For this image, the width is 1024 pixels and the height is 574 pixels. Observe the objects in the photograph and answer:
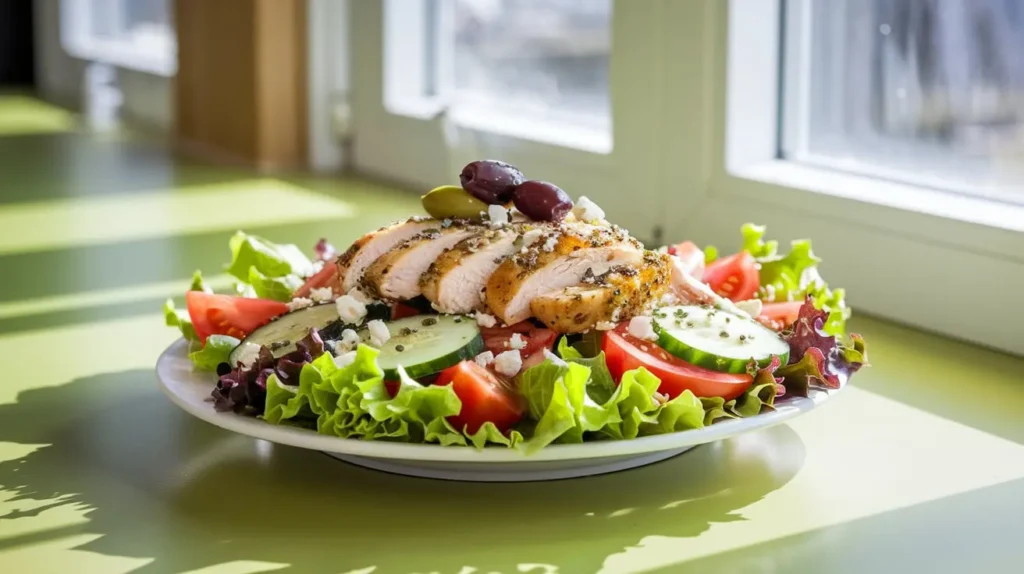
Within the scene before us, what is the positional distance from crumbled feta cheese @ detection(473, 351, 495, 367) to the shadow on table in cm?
13

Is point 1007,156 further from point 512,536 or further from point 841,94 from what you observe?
point 512,536

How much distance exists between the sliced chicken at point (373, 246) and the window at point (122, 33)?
369 centimetres

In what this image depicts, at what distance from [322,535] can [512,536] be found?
177mm

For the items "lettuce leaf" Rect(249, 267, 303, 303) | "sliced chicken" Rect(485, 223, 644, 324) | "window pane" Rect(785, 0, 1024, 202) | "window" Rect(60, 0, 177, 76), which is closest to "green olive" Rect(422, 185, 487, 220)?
"sliced chicken" Rect(485, 223, 644, 324)

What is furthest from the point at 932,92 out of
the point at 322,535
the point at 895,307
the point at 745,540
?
the point at 322,535

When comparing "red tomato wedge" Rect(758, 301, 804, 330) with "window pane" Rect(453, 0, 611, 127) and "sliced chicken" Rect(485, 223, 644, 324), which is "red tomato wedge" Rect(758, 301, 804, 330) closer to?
"sliced chicken" Rect(485, 223, 644, 324)

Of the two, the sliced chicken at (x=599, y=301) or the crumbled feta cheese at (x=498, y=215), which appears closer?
the sliced chicken at (x=599, y=301)

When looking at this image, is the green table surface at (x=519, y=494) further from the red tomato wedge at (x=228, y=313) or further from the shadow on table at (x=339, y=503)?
the red tomato wedge at (x=228, y=313)

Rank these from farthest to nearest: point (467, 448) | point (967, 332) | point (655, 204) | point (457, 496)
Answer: point (655, 204) → point (967, 332) → point (457, 496) → point (467, 448)

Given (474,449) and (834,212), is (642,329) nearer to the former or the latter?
(474,449)

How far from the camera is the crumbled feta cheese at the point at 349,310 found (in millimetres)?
1542

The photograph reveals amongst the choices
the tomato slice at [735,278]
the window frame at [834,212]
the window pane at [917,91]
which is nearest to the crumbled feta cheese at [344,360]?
the tomato slice at [735,278]

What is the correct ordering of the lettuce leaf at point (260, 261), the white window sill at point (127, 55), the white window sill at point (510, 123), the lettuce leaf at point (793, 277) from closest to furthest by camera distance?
the lettuce leaf at point (793, 277) → the lettuce leaf at point (260, 261) → the white window sill at point (510, 123) → the white window sill at point (127, 55)

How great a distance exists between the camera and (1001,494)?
149 cm
